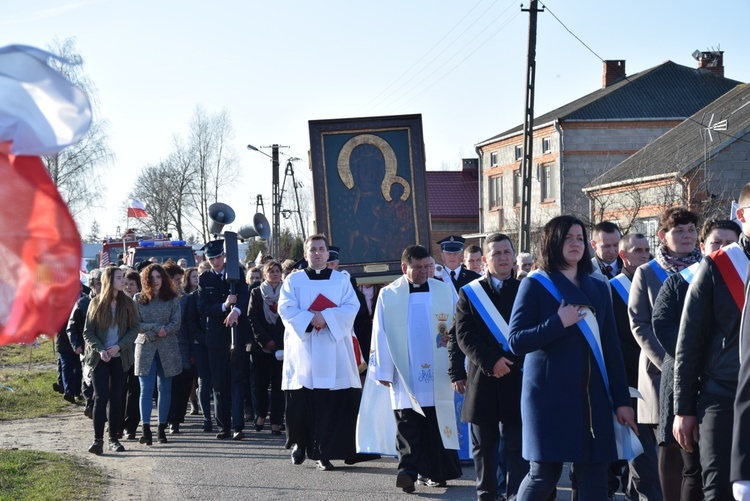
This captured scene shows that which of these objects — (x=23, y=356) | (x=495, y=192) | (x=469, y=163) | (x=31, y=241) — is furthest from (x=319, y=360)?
(x=469, y=163)

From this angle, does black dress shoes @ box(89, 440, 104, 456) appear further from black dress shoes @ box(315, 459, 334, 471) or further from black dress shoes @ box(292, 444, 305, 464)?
black dress shoes @ box(315, 459, 334, 471)

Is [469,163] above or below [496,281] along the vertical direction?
below

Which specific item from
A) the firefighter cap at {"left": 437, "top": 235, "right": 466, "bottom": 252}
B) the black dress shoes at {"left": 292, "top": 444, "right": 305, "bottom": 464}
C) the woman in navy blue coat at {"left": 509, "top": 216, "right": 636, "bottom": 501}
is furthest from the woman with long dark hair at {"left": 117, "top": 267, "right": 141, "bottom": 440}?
the woman in navy blue coat at {"left": 509, "top": 216, "right": 636, "bottom": 501}

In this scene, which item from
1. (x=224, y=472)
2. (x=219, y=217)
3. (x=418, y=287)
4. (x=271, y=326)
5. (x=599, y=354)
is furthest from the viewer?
(x=219, y=217)

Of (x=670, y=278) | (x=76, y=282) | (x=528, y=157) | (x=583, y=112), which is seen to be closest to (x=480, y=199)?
(x=583, y=112)

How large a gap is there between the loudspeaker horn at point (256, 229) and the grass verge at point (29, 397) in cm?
446

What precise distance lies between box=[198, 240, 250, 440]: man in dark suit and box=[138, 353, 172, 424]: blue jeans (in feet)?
1.83

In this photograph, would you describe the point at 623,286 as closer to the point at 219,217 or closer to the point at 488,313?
the point at 488,313

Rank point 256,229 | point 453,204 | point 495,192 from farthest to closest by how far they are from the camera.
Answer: point 453,204
point 495,192
point 256,229

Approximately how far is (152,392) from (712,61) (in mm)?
46260

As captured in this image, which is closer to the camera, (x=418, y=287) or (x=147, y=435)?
(x=418, y=287)

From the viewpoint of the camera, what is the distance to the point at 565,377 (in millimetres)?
6152

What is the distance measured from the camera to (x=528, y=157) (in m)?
23.3

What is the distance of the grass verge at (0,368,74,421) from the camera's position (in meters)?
15.8
